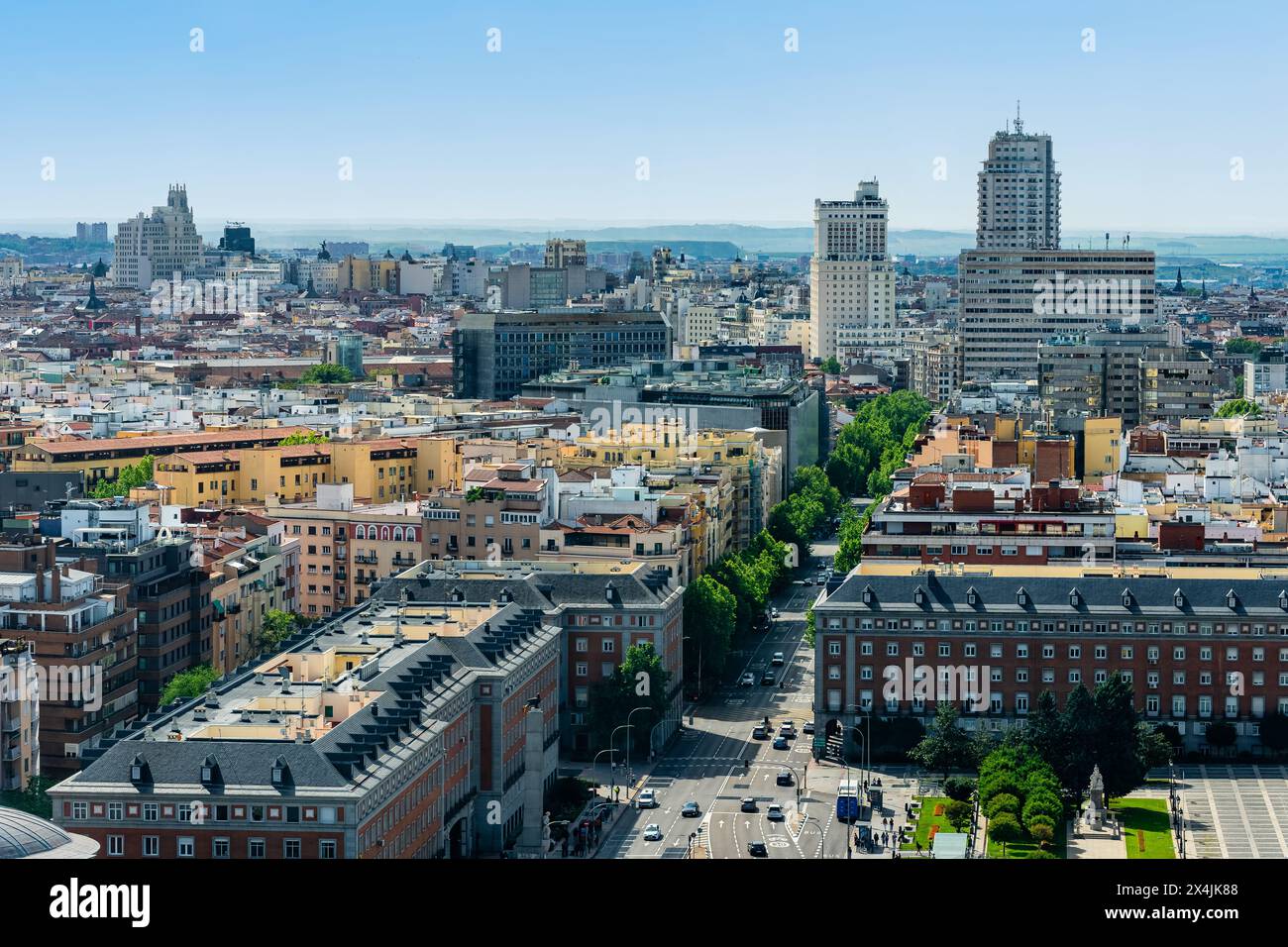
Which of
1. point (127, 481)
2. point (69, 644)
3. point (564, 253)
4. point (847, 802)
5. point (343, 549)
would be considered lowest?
point (847, 802)

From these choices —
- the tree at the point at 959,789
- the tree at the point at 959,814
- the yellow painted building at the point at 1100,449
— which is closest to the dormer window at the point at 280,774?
the tree at the point at 959,814

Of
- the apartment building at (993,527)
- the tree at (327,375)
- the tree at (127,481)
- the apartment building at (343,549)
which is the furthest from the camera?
the tree at (327,375)

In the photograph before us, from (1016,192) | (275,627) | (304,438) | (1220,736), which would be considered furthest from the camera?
(1016,192)

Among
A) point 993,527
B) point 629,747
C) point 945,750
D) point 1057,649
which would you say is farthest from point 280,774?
point 993,527

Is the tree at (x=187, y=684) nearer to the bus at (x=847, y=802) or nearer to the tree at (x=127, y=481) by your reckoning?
the bus at (x=847, y=802)

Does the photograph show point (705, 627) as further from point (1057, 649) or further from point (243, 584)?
point (243, 584)
